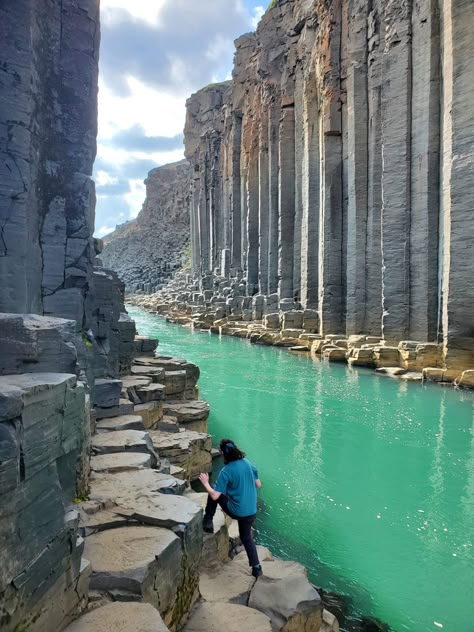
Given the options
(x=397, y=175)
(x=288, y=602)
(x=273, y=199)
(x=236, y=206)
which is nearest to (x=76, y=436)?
(x=288, y=602)

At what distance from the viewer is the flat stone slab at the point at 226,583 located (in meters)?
3.62

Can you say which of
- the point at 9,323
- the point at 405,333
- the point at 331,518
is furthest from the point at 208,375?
the point at 9,323

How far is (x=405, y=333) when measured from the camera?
16641 mm

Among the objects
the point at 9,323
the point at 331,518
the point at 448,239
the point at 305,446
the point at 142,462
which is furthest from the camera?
the point at 448,239

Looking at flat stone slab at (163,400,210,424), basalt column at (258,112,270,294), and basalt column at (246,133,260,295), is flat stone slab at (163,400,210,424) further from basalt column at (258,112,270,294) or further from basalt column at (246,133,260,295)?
basalt column at (246,133,260,295)

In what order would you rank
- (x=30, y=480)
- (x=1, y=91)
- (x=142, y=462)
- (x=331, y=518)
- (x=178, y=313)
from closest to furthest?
1. (x=30, y=480)
2. (x=142, y=462)
3. (x=1, y=91)
4. (x=331, y=518)
5. (x=178, y=313)

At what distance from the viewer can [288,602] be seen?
139 inches

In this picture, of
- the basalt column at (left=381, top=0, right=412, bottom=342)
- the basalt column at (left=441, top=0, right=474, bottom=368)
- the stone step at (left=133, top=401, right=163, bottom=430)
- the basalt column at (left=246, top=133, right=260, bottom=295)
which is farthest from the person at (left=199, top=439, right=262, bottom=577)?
the basalt column at (left=246, top=133, right=260, bottom=295)

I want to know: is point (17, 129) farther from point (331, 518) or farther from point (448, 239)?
point (448, 239)

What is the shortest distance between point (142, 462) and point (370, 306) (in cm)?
1583

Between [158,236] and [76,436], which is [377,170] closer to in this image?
[76,436]

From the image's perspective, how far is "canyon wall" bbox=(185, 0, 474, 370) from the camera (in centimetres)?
1362

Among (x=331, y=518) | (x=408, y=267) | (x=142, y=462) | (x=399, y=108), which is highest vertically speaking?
(x=399, y=108)

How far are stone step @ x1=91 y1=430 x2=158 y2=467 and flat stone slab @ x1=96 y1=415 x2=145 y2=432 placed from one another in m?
0.20
